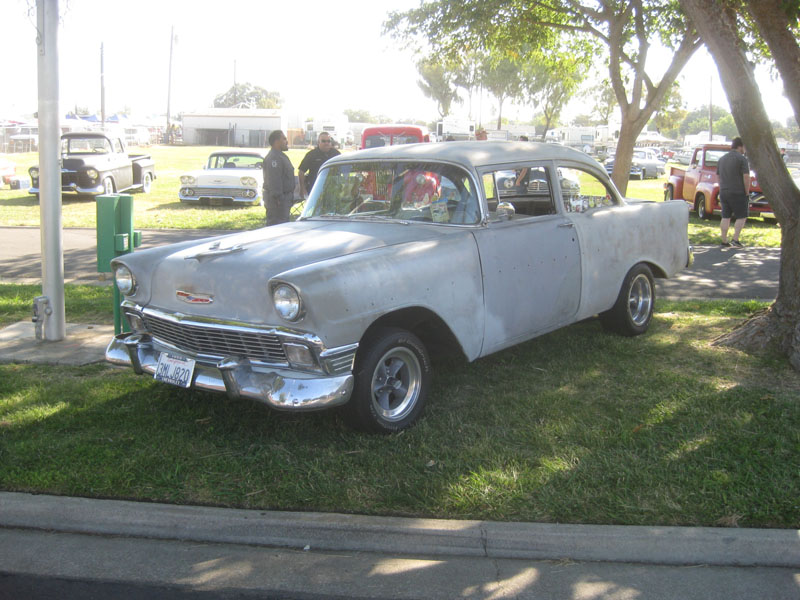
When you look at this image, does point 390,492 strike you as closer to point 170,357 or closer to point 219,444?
point 219,444

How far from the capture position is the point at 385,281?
442cm

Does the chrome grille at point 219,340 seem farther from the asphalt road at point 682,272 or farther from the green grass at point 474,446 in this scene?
the asphalt road at point 682,272

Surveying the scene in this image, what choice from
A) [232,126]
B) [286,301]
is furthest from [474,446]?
[232,126]

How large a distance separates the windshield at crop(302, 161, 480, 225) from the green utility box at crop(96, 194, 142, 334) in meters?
1.44

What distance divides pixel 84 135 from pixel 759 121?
1806 cm

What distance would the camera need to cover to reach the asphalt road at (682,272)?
943cm

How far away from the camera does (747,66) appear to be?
6047 millimetres

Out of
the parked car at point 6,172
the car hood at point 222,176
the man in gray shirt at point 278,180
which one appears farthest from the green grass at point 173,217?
the man in gray shirt at point 278,180

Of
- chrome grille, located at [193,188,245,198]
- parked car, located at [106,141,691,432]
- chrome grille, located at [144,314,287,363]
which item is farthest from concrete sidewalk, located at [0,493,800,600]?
chrome grille, located at [193,188,245,198]

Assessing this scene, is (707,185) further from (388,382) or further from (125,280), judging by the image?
(125,280)

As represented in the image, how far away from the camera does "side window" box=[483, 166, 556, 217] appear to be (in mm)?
5867

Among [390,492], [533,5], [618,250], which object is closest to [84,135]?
[533,5]

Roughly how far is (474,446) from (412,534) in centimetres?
100

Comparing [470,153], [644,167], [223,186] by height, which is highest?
[644,167]
